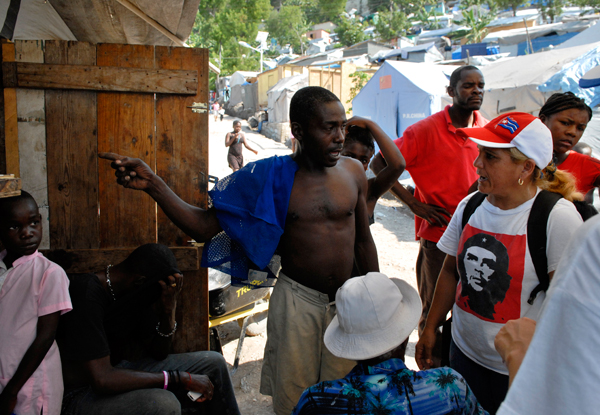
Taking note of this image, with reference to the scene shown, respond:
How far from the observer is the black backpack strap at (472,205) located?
6.62ft

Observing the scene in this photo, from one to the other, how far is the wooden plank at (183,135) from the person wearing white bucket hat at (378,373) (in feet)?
4.29

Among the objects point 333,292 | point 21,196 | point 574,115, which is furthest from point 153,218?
point 574,115

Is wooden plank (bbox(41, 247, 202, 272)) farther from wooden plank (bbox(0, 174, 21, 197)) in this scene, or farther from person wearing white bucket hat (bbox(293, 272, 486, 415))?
person wearing white bucket hat (bbox(293, 272, 486, 415))

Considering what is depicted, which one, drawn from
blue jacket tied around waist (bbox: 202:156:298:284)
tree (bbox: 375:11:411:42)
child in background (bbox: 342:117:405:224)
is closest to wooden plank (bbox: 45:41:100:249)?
blue jacket tied around waist (bbox: 202:156:298:284)

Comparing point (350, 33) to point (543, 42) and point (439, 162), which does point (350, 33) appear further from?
point (439, 162)

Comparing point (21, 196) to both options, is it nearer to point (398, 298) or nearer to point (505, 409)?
point (398, 298)

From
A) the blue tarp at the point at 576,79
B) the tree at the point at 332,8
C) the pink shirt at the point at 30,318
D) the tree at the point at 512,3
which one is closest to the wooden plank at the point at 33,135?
the pink shirt at the point at 30,318

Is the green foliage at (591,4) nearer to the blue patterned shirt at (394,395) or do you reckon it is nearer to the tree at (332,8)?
the tree at (332,8)

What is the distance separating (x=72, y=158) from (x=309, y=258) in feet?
4.70

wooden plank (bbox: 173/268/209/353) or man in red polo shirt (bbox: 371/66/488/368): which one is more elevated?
man in red polo shirt (bbox: 371/66/488/368)

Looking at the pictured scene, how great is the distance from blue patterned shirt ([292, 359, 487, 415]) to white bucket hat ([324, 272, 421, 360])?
0.09 meters

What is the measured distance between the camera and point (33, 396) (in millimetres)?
1795

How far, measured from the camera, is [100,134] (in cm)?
230

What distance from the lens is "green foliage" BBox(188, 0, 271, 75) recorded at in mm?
40625
